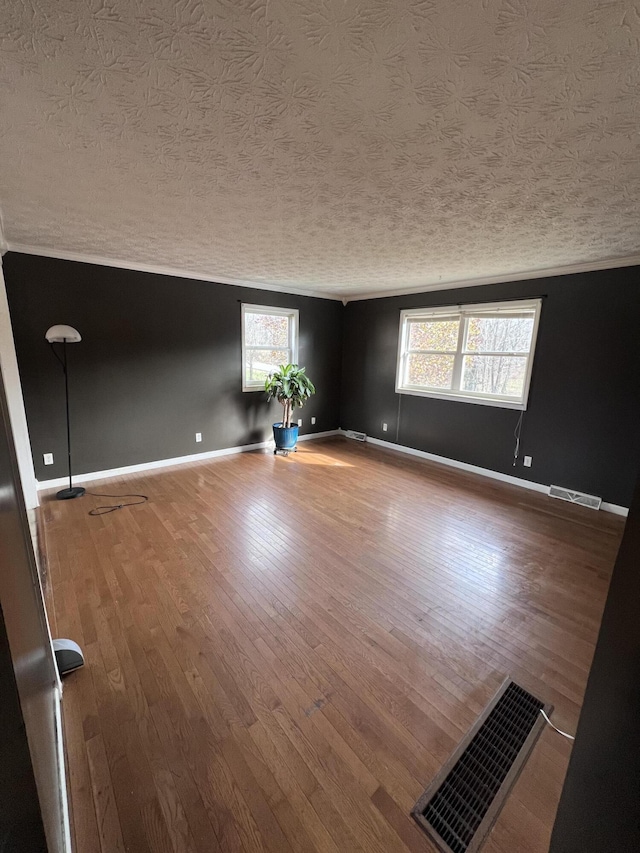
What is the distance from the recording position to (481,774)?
1.29 meters

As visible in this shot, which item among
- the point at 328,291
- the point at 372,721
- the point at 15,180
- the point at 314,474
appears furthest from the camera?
the point at 328,291

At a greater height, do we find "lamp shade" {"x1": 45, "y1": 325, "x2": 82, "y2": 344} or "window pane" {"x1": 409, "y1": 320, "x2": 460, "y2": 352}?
"window pane" {"x1": 409, "y1": 320, "x2": 460, "y2": 352}

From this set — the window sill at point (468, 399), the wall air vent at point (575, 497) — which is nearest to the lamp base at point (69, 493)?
the window sill at point (468, 399)

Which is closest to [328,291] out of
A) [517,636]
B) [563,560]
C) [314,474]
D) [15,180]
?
[314,474]

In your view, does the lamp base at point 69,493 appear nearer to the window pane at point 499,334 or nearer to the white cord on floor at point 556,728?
the white cord on floor at point 556,728

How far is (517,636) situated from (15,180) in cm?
380

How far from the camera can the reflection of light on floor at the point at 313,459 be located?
188 inches

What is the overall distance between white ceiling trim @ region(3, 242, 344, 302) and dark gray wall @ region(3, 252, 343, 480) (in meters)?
0.06

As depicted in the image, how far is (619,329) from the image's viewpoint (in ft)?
11.0

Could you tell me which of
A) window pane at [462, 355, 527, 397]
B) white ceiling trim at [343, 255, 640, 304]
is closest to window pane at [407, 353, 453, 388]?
window pane at [462, 355, 527, 397]

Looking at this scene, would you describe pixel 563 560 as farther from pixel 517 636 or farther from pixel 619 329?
pixel 619 329

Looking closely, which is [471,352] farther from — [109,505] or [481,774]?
[109,505]

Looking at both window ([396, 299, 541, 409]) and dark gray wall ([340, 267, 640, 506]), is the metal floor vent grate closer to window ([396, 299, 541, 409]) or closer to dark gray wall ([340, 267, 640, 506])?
dark gray wall ([340, 267, 640, 506])

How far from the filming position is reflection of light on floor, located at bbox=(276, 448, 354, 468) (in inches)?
188
